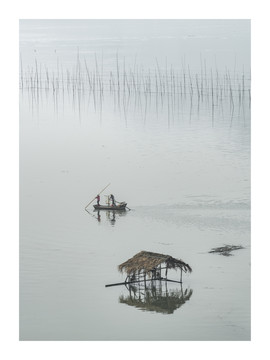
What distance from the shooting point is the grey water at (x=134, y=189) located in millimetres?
12914

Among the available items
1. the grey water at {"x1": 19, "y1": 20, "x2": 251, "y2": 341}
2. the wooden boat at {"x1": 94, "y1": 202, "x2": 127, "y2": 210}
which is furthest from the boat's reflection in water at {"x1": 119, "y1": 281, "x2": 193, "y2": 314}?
the wooden boat at {"x1": 94, "y1": 202, "x2": 127, "y2": 210}

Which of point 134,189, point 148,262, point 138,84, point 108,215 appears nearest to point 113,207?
point 108,215

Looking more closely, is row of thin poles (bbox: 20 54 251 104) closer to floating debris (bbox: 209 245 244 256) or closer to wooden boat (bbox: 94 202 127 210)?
wooden boat (bbox: 94 202 127 210)

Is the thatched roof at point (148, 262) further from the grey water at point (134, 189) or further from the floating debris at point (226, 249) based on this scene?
the floating debris at point (226, 249)

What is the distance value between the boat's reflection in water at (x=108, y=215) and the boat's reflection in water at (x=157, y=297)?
483 cm

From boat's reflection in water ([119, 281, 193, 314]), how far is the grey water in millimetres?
23

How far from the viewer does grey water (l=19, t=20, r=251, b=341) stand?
12.9m

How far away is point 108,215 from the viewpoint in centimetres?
1866

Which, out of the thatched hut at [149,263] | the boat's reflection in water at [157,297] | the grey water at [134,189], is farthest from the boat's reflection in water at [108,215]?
the thatched hut at [149,263]

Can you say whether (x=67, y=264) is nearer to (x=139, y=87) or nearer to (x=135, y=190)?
(x=135, y=190)

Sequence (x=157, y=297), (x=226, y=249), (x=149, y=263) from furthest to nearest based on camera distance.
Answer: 1. (x=226, y=249)
2. (x=157, y=297)
3. (x=149, y=263)

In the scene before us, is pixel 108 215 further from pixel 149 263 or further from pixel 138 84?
pixel 138 84

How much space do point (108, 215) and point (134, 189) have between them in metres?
1.59
